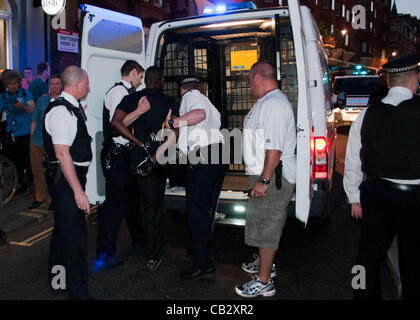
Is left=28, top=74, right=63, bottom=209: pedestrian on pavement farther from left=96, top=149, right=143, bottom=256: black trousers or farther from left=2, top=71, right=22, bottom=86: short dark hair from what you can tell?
left=96, top=149, right=143, bottom=256: black trousers

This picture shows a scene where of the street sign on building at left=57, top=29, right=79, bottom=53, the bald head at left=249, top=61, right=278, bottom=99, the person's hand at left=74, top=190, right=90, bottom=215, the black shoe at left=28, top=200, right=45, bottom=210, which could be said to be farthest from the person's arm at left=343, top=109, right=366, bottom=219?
the street sign on building at left=57, top=29, right=79, bottom=53

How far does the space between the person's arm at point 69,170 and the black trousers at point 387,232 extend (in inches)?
82.9

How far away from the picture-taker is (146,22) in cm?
1673

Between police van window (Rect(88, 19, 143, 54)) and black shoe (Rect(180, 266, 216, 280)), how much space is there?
2630 millimetres

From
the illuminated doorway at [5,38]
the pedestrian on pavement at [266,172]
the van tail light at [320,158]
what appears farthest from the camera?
the illuminated doorway at [5,38]

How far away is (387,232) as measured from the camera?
2.82m

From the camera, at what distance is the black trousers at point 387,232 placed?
2.68m

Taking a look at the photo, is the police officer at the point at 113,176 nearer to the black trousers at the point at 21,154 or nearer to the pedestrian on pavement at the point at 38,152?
the pedestrian on pavement at the point at 38,152

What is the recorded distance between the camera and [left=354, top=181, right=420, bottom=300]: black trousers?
2.68 metres

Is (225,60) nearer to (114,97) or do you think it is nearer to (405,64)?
(114,97)

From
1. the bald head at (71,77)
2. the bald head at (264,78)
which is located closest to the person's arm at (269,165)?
the bald head at (264,78)
